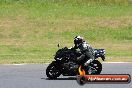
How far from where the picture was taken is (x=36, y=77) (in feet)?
64.1

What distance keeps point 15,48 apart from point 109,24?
28.9 feet

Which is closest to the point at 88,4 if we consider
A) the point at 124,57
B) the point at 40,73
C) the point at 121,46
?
the point at 121,46

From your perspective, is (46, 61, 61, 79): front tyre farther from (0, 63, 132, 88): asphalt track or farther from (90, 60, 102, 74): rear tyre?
(90, 60, 102, 74): rear tyre

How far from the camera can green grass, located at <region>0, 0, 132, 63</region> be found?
99.6 ft

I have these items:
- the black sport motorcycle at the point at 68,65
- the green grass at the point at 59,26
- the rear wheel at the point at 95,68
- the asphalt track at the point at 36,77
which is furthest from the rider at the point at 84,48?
the green grass at the point at 59,26

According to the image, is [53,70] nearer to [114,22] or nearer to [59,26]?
[59,26]

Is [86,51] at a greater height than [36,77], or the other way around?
[86,51]

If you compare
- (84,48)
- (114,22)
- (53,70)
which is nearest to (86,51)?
(84,48)

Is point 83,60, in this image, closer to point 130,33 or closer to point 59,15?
point 130,33

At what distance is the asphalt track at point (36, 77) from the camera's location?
57.4ft

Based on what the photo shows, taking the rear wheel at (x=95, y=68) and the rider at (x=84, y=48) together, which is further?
the rear wheel at (x=95, y=68)

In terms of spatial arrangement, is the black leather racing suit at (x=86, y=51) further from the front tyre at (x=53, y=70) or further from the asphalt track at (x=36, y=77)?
the front tyre at (x=53, y=70)

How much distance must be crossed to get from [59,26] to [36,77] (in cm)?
1726

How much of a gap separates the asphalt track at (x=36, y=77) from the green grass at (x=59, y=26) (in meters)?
3.79
